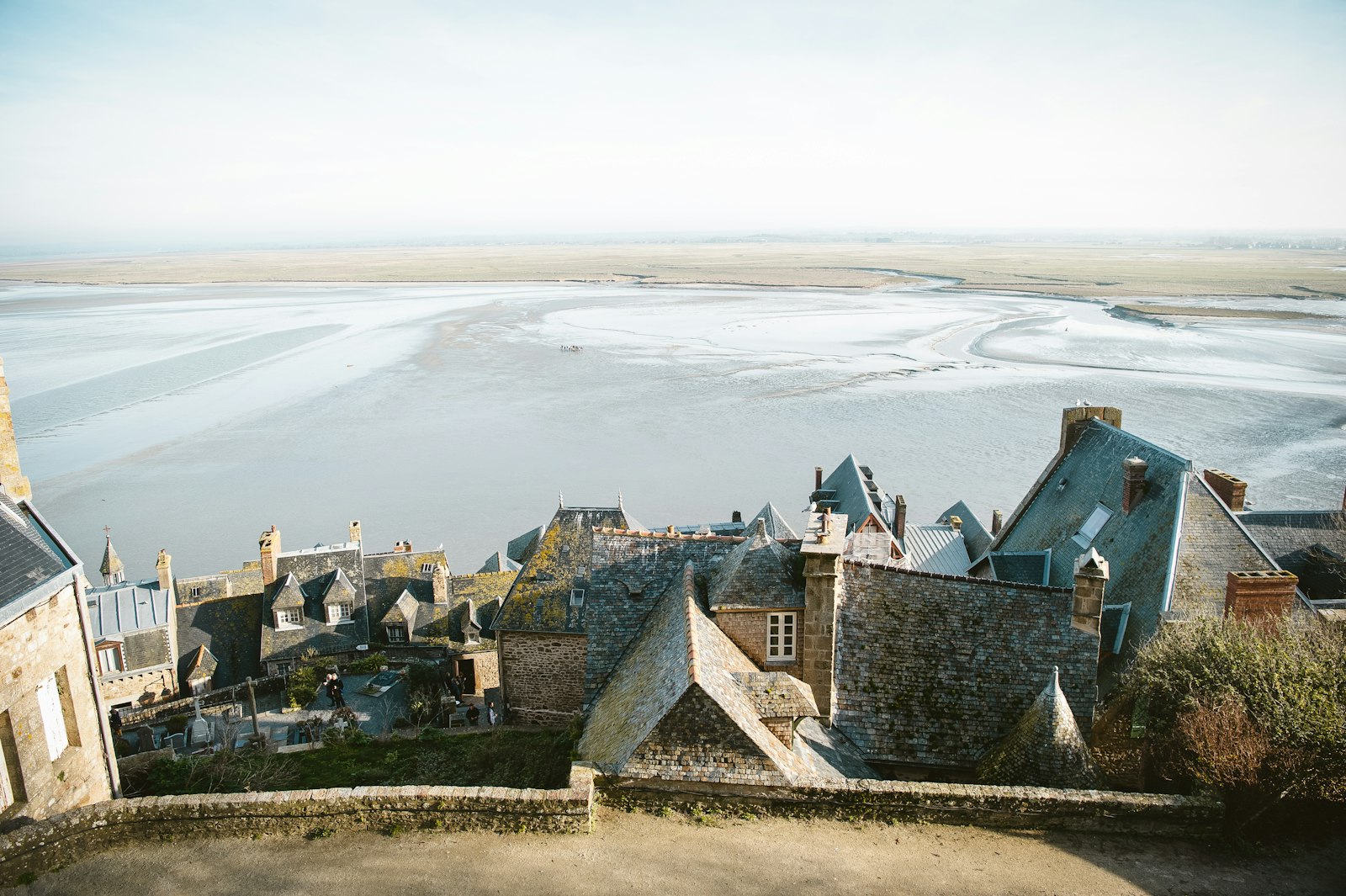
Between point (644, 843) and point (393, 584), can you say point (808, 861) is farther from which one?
point (393, 584)

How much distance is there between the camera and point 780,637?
14.8m

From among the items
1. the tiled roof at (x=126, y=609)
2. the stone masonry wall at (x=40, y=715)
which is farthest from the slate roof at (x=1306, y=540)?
the tiled roof at (x=126, y=609)

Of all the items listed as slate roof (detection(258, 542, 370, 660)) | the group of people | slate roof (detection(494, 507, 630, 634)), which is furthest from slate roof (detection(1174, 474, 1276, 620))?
slate roof (detection(258, 542, 370, 660))

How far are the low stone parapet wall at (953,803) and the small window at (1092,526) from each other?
1052 centimetres

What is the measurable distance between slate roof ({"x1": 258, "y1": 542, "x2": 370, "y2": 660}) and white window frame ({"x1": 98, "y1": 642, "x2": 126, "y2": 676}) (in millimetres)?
4483

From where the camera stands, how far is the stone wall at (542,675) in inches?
854

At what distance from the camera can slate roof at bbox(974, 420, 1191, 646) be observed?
738 inches

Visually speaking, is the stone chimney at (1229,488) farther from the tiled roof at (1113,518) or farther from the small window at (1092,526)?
the small window at (1092,526)

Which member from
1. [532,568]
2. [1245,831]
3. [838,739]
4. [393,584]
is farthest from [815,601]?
[393,584]

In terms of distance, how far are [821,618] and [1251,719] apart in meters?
6.32

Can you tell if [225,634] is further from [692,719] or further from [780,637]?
[692,719]

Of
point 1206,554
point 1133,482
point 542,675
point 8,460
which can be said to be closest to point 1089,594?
point 1206,554

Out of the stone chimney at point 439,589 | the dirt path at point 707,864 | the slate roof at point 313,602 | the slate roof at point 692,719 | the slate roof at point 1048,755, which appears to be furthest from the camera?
the stone chimney at point 439,589

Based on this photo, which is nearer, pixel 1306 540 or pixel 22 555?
pixel 22 555
